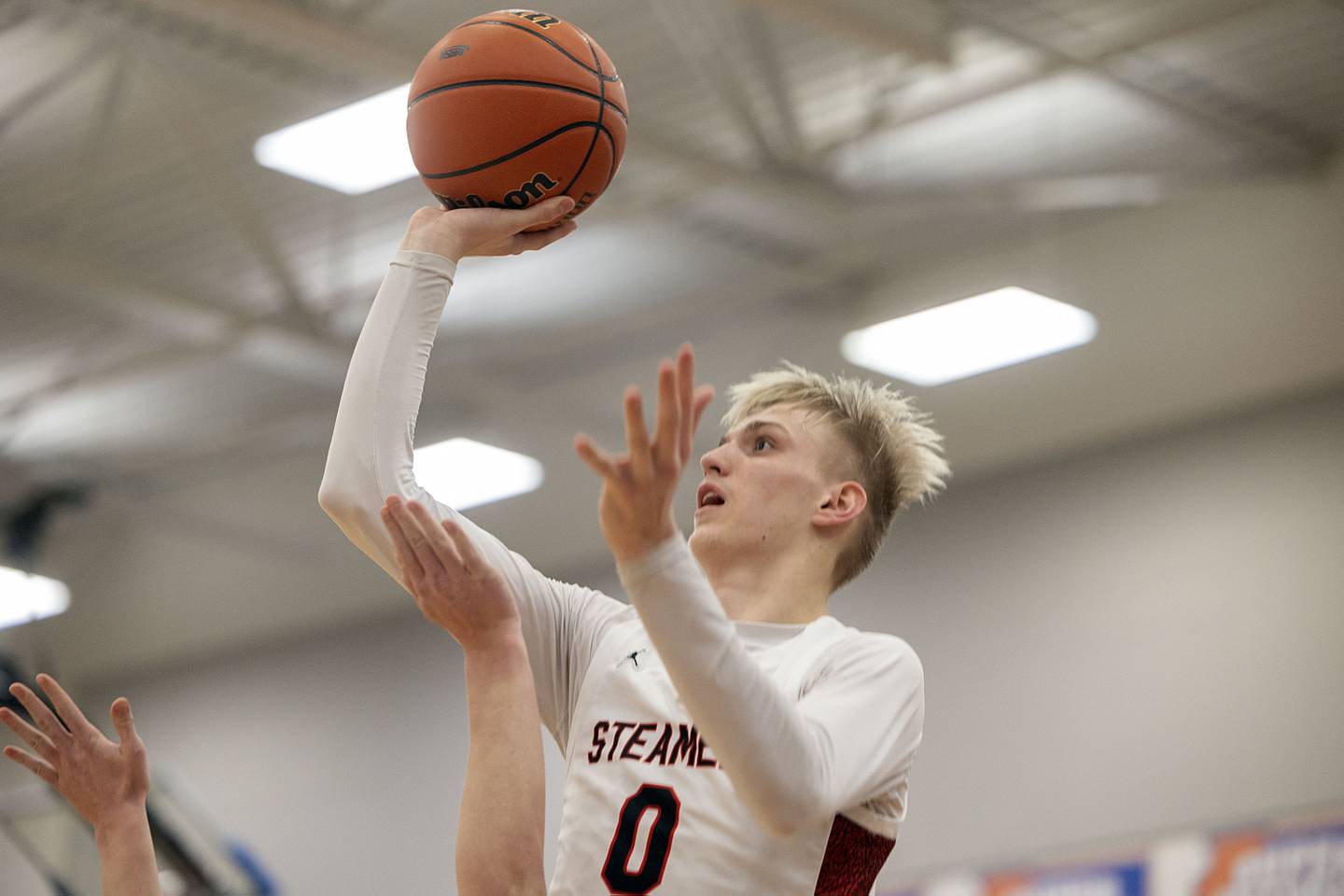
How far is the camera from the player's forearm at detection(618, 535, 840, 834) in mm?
1904

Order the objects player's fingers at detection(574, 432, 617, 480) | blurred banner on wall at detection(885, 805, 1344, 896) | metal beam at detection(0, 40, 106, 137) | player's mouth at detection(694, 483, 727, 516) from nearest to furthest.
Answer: player's fingers at detection(574, 432, 617, 480) < player's mouth at detection(694, 483, 727, 516) < metal beam at detection(0, 40, 106, 137) < blurred banner on wall at detection(885, 805, 1344, 896)

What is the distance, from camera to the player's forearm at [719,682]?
1.90 m

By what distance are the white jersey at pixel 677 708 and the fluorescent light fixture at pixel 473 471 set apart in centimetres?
771

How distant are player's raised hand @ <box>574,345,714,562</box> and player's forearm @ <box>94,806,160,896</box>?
1.22 metres

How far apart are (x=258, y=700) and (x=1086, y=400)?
23.2 ft

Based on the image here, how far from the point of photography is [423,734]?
1216cm

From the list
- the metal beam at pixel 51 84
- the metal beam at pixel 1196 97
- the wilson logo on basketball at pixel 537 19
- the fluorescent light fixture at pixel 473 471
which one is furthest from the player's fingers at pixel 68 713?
the fluorescent light fixture at pixel 473 471

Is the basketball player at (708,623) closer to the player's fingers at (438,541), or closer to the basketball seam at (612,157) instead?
the player's fingers at (438,541)

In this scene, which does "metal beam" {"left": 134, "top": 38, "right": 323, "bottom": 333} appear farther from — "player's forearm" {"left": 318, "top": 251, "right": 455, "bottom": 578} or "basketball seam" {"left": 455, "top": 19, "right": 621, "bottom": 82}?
"player's forearm" {"left": 318, "top": 251, "right": 455, "bottom": 578}

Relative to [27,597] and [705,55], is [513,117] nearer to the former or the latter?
[705,55]

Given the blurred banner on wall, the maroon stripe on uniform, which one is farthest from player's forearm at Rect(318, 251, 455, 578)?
the blurred banner on wall

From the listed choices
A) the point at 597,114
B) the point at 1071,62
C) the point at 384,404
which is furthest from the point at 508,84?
the point at 1071,62

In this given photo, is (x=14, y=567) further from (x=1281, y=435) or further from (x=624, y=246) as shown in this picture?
(x=1281, y=435)

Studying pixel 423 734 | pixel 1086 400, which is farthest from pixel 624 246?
pixel 423 734
